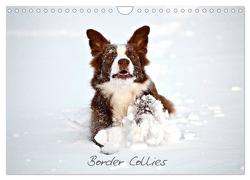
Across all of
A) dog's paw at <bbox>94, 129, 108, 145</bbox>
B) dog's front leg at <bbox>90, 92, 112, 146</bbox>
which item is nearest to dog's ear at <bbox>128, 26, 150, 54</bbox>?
dog's front leg at <bbox>90, 92, 112, 146</bbox>

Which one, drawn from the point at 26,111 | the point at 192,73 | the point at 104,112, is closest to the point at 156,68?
the point at 192,73

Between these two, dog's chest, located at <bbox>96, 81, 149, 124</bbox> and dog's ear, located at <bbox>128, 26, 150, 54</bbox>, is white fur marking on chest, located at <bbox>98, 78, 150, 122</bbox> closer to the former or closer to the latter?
dog's chest, located at <bbox>96, 81, 149, 124</bbox>

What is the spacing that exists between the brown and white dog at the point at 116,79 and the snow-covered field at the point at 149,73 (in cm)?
3

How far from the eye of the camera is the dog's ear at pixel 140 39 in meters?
1.84

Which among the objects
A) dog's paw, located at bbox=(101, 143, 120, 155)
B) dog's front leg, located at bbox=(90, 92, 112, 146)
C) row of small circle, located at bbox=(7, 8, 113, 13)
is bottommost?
dog's paw, located at bbox=(101, 143, 120, 155)

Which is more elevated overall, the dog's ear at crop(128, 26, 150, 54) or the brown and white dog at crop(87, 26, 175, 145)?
the dog's ear at crop(128, 26, 150, 54)

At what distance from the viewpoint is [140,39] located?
6.07ft

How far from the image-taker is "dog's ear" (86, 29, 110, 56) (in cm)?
184

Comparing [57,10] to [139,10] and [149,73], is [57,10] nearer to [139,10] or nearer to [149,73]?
[139,10]

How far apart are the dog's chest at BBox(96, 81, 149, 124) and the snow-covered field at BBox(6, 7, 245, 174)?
0.23 ft

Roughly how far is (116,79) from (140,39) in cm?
19

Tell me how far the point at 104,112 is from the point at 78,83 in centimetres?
16

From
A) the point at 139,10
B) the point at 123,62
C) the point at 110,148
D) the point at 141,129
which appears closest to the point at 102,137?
the point at 110,148

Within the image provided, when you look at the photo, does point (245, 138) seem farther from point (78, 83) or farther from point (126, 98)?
point (78, 83)
